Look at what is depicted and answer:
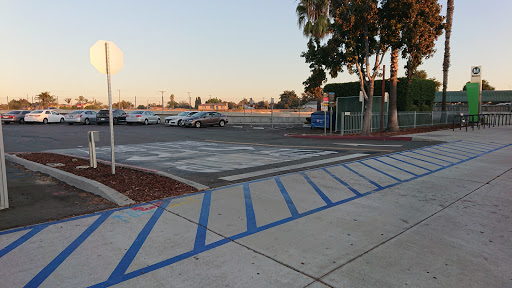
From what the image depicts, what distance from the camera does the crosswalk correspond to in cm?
329

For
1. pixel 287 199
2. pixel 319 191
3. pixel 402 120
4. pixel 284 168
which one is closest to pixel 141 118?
pixel 402 120

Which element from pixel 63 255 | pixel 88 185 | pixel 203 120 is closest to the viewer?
pixel 63 255

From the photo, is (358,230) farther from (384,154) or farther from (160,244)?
(384,154)

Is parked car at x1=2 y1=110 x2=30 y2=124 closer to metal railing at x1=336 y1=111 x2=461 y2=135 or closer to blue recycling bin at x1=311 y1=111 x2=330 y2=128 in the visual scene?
blue recycling bin at x1=311 y1=111 x2=330 y2=128

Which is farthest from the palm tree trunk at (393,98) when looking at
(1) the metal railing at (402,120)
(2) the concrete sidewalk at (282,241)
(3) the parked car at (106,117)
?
(3) the parked car at (106,117)

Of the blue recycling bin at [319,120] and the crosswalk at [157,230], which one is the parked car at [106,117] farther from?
the crosswalk at [157,230]

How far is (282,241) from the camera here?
4051 millimetres

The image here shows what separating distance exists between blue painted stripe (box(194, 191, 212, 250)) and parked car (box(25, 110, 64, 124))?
34.0 metres

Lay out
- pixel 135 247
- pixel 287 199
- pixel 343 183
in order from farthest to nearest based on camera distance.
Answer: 1. pixel 343 183
2. pixel 287 199
3. pixel 135 247

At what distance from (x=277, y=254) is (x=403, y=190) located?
416 centimetres

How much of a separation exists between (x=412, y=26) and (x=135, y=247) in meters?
18.0

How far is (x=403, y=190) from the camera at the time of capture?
6.71m

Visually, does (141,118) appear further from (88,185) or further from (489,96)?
(489,96)

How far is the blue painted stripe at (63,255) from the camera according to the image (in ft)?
10.1
